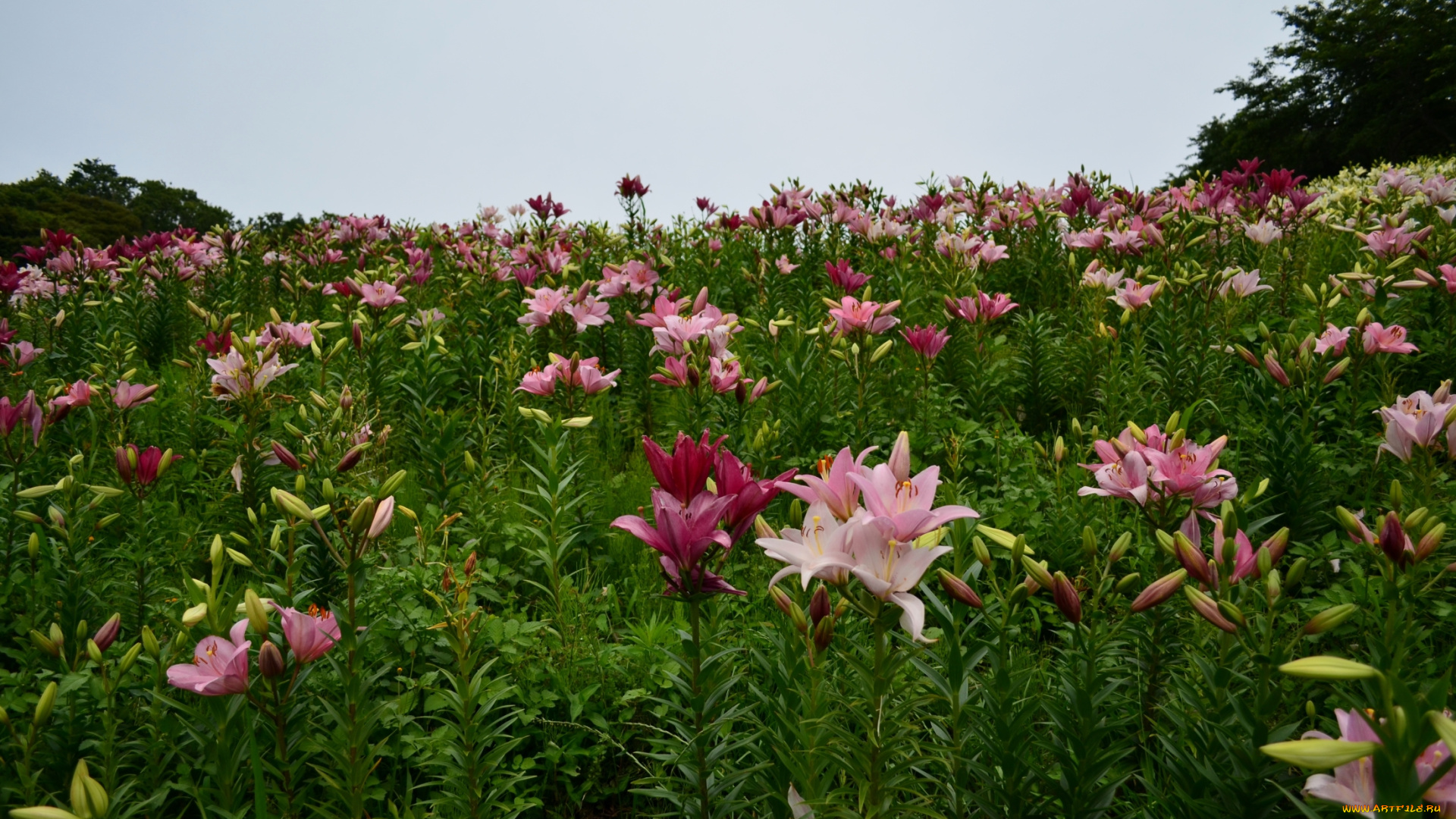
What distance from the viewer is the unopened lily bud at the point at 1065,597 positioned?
1.50 metres

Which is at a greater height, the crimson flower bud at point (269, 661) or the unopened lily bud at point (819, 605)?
the crimson flower bud at point (269, 661)

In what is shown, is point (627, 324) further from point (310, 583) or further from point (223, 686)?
point (223, 686)

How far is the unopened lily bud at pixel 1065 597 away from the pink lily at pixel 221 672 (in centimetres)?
169

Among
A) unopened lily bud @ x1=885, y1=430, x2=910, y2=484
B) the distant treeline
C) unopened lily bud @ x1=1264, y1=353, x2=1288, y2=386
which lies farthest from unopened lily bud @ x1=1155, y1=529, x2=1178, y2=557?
the distant treeline

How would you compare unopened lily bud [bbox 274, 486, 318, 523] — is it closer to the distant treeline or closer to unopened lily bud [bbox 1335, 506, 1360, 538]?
unopened lily bud [bbox 1335, 506, 1360, 538]

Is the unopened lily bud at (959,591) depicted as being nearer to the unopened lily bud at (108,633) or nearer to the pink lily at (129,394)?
the unopened lily bud at (108,633)

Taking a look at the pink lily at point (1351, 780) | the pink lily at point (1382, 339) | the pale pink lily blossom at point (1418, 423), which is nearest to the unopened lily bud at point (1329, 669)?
the pink lily at point (1351, 780)

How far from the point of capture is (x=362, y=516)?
5.30 ft

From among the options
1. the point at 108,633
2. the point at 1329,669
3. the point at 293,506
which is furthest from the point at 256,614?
the point at 1329,669

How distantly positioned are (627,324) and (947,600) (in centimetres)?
315

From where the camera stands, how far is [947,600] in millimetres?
2598

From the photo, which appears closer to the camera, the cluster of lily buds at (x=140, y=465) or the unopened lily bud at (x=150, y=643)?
the unopened lily bud at (x=150, y=643)

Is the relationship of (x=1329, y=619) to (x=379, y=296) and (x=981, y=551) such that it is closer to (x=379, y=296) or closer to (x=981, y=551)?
(x=981, y=551)

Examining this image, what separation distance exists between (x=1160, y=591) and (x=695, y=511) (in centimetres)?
97
